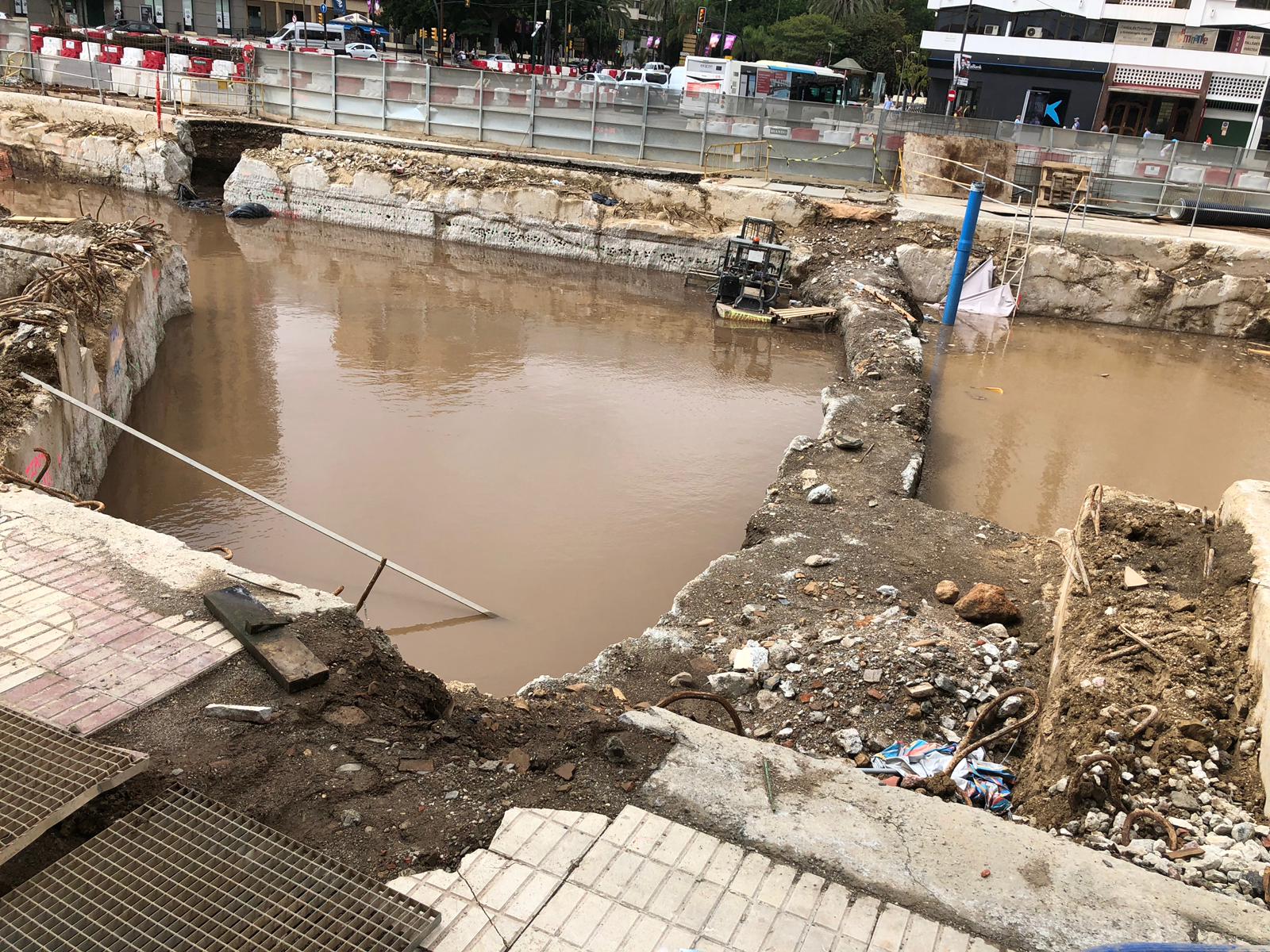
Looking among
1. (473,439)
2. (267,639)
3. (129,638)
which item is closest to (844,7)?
(473,439)

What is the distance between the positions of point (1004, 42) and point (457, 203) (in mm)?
34372

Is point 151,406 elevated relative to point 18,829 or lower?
lower

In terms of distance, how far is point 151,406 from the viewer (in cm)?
1059

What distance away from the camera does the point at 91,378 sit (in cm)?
879

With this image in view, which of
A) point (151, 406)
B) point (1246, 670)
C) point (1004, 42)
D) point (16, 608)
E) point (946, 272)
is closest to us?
point (16, 608)

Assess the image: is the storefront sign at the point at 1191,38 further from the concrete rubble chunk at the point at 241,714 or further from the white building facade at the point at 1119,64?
the concrete rubble chunk at the point at 241,714

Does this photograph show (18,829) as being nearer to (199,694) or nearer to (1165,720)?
(199,694)

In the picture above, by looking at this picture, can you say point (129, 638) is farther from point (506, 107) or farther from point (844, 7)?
point (844, 7)

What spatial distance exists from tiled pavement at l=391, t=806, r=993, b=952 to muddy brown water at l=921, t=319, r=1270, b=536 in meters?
6.63

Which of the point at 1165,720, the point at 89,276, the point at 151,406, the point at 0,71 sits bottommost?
the point at 151,406

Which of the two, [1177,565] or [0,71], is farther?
[0,71]

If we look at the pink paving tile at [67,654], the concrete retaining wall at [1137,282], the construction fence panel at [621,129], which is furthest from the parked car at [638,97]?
the pink paving tile at [67,654]

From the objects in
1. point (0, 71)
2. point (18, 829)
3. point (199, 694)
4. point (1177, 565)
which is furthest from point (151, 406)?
point (0, 71)

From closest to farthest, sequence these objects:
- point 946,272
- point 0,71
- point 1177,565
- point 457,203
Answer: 1. point 1177,565
2. point 946,272
3. point 457,203
4. point 0,71
